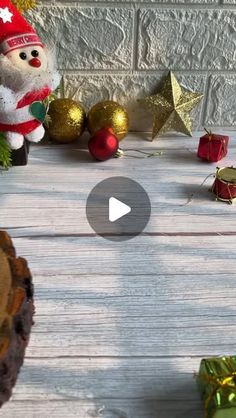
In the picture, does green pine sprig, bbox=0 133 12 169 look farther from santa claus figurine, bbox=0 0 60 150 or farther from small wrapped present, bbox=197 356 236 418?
small wrapped present, bbox=197 356 236 418

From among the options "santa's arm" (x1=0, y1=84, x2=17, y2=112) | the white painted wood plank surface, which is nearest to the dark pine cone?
the white painted wood plank surface

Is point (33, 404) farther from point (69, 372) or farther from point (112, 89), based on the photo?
point (112, 89)

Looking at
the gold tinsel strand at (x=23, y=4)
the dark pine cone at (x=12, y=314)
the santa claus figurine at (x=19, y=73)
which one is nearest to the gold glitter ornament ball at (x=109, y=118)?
the santa claus figurine at (x=19, y=73)

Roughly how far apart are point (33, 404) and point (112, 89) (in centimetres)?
77

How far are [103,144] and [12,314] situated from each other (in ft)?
1.83

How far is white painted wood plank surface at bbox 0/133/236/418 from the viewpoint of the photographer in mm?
628

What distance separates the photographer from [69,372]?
65cm

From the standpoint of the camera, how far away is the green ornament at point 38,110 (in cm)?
100

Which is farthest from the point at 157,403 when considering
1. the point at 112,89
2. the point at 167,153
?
the point at 112,89

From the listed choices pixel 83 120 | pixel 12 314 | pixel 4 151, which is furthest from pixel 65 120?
pixel 12 314

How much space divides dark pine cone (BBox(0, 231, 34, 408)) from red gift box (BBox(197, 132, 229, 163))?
1.85ft

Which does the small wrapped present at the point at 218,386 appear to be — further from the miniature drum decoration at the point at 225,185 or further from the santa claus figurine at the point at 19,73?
the santa claus figurine at the point at 19,73
